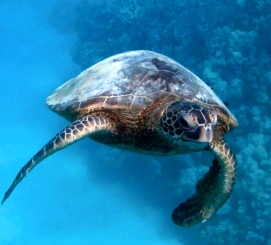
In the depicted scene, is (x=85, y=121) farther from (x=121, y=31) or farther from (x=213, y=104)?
(x=121, y=31)

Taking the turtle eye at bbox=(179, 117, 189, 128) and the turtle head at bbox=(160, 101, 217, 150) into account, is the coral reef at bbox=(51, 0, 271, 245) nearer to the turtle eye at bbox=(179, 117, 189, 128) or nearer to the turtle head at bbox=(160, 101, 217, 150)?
the turtle head at bbox=(160, 101, 217, 150)

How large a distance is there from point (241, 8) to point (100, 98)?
928 cm

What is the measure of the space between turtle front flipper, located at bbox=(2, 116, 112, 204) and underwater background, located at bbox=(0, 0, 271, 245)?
5.90m

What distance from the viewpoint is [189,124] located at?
236 cm

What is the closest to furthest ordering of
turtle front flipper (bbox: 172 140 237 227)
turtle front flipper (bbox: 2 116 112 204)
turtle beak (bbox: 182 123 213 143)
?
turtle beak (bbox: 182 123 213 143)
turtle front flipper (bbox: 2 116 112 204)
turtle front flipper (bbox: 172 140 237 227)

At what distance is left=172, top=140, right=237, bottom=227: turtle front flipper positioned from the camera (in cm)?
317

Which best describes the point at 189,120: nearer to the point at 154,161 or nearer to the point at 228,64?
the point at 154,161

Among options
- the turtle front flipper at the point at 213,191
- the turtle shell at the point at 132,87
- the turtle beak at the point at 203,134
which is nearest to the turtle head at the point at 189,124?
the turtle beak at the point at 203,134

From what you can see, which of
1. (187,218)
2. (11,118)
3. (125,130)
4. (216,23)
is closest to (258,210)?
(187,218)

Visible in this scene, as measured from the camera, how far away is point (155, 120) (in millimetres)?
2824

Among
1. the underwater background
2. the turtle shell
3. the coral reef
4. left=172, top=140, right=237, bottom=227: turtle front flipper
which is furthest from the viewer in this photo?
the underwater background

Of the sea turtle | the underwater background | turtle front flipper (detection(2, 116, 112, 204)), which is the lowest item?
turtle front flipper (detection(2, 116, 112, 204))

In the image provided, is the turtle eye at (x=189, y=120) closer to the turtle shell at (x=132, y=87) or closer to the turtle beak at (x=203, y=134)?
the turtle beak at (x=203, y=134)

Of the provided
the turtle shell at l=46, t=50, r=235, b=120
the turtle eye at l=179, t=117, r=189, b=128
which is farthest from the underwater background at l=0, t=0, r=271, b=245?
the turtle eye at l=179, t=117, r=189, b=128
